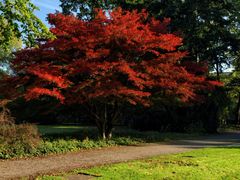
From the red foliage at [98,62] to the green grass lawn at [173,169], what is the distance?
4543 millimetres

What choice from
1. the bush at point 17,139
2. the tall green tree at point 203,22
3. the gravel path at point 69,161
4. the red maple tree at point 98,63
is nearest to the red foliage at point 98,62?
the red maple tree at point 98,63

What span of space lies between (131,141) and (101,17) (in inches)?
217

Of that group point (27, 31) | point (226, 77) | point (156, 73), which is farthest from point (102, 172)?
point (226, 77)

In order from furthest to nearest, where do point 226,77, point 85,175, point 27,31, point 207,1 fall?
point 226,77, point 207,1, point 85,175, point 27,31

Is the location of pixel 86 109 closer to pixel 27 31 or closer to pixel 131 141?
pixel 131 141

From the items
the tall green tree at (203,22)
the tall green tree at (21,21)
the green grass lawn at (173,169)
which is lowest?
the green grass lawn at (173,169)

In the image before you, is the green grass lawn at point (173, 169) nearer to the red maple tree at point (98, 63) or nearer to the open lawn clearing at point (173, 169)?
the open lawn clearing at point (173, 169)

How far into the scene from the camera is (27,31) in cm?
830

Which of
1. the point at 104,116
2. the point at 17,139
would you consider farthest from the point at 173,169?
the point at 104,116

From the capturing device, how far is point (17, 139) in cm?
1279

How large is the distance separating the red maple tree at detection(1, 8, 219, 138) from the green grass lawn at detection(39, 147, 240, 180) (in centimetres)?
456

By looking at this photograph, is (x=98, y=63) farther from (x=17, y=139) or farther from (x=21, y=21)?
(x=21, y=21)

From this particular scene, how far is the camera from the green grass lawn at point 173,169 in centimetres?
898

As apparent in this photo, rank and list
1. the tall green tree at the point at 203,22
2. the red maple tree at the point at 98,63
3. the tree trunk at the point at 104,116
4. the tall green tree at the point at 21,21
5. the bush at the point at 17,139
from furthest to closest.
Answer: the tall green tree at the point at 203,22 → the tree trunk at the point at 104,116 → the red maple tree at the point at 98,63 → the bush at the point at 17,139 → the tall green tree at the point at 21,21
